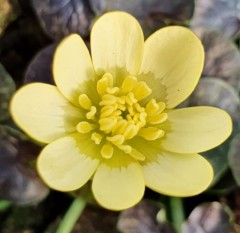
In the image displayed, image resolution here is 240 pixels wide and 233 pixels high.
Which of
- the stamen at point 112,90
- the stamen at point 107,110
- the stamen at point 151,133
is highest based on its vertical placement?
the stamen at point 112,90

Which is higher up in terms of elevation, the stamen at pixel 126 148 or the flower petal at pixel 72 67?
the flower petal at pixel 72 67

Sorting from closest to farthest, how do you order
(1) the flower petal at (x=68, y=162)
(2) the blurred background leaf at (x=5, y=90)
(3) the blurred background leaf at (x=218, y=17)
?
(1) the flower petal at (x=68, y=162) → (2) the blurred background leaf at (x=5, y=90) → (3) the blurred background leaf at (x=218, y=17)

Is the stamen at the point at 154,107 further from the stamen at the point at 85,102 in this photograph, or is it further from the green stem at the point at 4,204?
the green stem at the point at 4,204

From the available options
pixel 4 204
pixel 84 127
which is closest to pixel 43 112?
pixel 84 127

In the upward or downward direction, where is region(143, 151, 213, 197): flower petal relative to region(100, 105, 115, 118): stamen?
downward

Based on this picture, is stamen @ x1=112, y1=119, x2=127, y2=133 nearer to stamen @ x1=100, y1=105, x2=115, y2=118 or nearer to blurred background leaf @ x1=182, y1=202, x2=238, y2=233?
stamen @ x1=100, y1=105, x2=115, y2=118

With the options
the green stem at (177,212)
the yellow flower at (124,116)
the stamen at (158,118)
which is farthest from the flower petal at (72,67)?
the green stem at (177,212)

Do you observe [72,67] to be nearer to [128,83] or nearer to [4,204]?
[128,83]

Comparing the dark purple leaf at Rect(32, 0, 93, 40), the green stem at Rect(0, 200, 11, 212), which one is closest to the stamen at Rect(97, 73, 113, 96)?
the dark purple leaf at Rect(32, 0, 93, 40)
